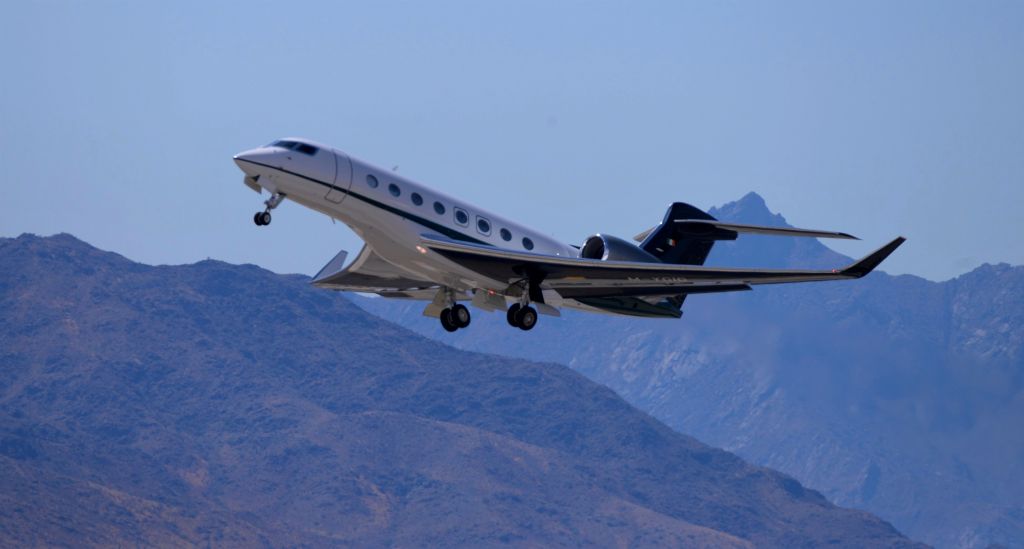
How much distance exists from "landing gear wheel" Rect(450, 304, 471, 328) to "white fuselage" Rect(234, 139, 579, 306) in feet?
3.31

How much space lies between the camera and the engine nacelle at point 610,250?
153ft

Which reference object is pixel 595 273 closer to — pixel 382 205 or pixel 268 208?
pixel 382 205

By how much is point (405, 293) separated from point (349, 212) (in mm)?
7159

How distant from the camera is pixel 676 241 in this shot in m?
51.4

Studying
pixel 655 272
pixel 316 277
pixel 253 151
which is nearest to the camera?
pixel 253 151

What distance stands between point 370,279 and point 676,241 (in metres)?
10.1

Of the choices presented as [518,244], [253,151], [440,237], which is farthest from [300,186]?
[518,244]

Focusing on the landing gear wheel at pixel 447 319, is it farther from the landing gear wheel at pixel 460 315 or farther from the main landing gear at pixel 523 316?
the main landing gear at pixel 523 316

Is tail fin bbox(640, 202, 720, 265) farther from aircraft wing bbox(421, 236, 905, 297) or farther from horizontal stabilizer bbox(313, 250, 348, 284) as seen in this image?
horizontal stabilizer bbox(313, 250, 348, 284)

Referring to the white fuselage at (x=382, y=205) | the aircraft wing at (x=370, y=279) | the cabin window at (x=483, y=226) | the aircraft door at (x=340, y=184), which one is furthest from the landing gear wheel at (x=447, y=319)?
the aircraft door at (x=340, y=184)

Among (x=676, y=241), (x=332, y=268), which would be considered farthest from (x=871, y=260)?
(x=332, y=268)

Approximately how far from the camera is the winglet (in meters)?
38.8

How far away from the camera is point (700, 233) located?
51.6 meters

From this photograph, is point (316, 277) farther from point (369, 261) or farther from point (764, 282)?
point (764, 282)
